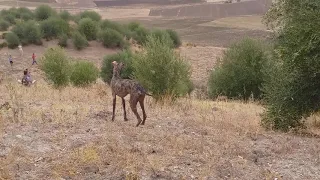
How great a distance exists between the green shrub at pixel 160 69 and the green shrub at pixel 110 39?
135 ft

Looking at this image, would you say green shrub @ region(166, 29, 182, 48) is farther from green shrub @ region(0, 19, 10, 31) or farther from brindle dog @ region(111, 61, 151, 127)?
brindle dog @ region(111, 61, 151, 127)

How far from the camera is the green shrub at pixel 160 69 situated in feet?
57.6

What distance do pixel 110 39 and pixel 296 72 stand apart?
47956 mm

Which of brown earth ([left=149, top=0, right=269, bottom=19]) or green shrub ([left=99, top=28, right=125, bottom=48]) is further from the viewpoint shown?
brown earth ([left=149, top=0, right=269, bottom=19])

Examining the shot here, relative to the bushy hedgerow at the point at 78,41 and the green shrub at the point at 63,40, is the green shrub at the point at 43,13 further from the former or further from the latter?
the bushy hedgerow at the point at 78,41

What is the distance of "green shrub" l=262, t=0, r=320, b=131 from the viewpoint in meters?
11.7

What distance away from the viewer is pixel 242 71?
88.0ft

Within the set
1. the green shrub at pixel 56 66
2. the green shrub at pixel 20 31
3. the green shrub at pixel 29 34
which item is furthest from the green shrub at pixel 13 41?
the green shrub at pixel 56 66

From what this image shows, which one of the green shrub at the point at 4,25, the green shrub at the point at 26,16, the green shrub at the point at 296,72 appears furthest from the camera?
the green shrub at the point at 26,16

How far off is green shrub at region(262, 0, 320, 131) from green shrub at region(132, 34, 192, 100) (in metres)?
5.15

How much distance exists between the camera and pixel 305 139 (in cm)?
A: 1148

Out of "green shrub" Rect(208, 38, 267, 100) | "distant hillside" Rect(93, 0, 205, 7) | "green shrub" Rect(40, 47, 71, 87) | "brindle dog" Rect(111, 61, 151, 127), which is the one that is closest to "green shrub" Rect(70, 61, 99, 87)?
"green shrub" Rect(40, 47, 71, 87)

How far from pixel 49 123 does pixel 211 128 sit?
159 inches

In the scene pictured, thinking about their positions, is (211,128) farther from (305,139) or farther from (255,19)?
(255,19)
